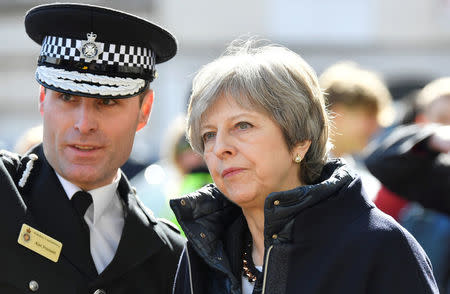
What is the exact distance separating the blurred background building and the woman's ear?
1538cm

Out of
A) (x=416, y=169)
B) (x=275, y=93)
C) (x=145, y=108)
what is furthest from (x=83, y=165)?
(x=416, y=169)

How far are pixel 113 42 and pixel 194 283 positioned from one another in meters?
1.04

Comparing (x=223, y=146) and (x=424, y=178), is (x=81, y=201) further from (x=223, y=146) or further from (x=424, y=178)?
(x=424, y=178)

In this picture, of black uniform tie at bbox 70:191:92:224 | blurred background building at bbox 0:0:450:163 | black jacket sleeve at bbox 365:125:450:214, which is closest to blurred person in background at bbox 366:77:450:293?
black jacket sleeve at bbox 365:125:450:214

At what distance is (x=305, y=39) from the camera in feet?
60.8

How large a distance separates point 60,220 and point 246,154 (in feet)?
2.65

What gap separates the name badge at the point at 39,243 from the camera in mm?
2855

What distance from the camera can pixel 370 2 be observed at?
18.8 m

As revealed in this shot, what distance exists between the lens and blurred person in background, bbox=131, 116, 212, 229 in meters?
4.92

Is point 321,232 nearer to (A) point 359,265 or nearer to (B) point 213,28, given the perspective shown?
(A) point 359,265

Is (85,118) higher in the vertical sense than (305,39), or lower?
higher

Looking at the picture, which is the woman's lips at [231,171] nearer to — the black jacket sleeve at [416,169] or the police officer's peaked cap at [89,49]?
the police officer's peaked cap at [89,49]

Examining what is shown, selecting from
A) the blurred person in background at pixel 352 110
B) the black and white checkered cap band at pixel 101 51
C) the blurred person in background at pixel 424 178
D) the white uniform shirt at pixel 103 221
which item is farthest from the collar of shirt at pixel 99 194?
the blurred person in background at pixel 352 110

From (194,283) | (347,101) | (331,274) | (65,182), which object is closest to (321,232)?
(331,274)
